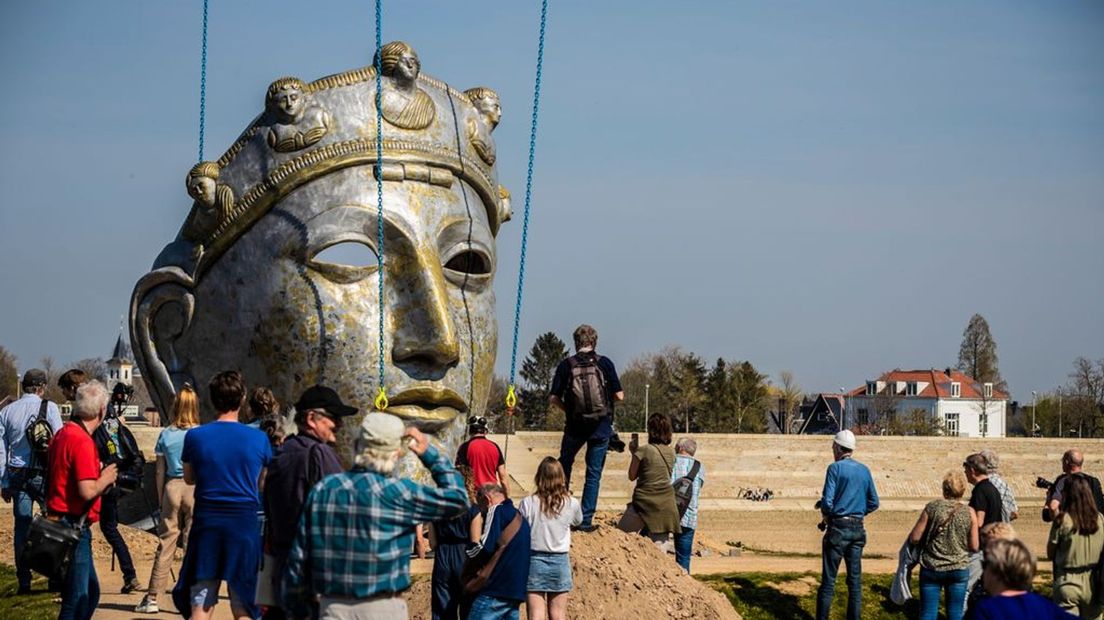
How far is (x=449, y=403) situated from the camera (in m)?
15.3

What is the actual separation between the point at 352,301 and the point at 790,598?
5290 millimetres

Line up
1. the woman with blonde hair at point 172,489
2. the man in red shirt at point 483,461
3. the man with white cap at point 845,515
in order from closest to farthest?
the woman with blonde hair at point 172,489, the man in red shirt at point 483,461, the man with white cap at point 845,515

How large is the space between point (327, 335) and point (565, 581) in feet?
14.4

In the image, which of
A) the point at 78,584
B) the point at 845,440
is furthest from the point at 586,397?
the point at 78,584

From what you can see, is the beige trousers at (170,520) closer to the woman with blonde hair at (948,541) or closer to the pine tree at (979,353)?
the woman with blonde hair at (948,541)

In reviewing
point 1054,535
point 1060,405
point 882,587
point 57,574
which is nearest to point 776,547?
point 882,587

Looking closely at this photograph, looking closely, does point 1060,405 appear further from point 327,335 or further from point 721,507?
point 327,335

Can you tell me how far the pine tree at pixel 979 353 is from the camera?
354 ft

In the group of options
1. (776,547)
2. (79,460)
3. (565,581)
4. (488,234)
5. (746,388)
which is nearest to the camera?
(79,460)

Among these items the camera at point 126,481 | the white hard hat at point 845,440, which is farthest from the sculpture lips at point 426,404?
the camera at point 126,481

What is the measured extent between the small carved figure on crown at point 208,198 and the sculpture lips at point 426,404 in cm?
239

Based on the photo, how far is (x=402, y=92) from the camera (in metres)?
15.5

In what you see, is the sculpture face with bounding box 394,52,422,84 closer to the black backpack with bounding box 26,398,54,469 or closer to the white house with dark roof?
the black backpack with bounding box 26,398,54,469

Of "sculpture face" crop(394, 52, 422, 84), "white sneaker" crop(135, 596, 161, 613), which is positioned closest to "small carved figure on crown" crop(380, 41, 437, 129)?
"sculpture face" crop(394, 52, 422, 84)
